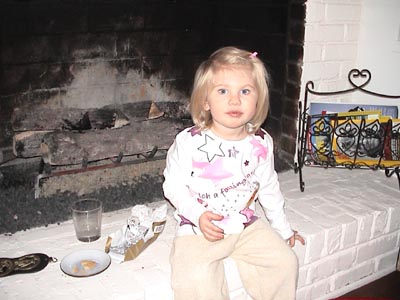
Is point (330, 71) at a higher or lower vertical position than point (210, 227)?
higher

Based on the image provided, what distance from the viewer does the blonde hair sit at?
1179mm

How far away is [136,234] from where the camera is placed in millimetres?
1281

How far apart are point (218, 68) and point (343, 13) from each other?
80cm

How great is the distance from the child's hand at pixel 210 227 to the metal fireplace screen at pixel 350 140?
22.6 inches

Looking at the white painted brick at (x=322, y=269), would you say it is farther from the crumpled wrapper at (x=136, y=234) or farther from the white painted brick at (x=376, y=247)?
the crumpled wrapper at (x=136, y=234)

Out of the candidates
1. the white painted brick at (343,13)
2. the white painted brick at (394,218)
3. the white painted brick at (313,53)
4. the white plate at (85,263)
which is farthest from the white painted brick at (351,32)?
the white plate at (85,263)

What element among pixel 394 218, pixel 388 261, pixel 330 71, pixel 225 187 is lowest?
pixel 388 261

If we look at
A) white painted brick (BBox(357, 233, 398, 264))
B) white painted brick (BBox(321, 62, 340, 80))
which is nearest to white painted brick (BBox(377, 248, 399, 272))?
white painted brick (BBox(357, 233, 398, 264))

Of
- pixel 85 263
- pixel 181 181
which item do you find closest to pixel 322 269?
pixel 181 181

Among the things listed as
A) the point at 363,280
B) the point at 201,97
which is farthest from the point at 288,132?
the point at 201,97

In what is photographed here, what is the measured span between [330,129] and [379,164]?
7.9 inches

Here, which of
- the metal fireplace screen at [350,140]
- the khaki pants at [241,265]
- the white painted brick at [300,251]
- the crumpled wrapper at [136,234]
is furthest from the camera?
the metal fireplace screen at [350,140]

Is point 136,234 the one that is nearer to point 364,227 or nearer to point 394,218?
point 364,227

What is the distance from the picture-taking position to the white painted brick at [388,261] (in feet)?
5.43
